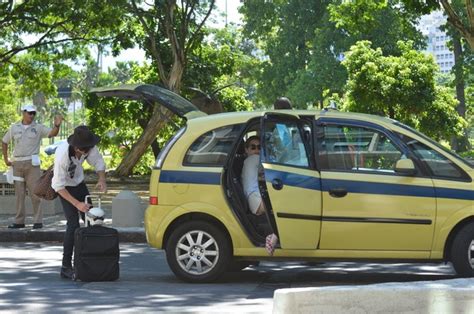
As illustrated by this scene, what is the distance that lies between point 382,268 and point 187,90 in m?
25.5

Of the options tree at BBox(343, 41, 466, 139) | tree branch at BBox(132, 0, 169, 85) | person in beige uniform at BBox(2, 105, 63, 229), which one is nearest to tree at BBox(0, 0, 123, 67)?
tree branch at BBox(132, 0, 169, 85)

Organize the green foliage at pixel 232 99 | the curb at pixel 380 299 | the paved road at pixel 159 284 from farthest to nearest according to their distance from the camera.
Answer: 1. the green foliage at pixel 232 99
2. the paved road at pixel 159 284
3. the curb at pixel 380 299

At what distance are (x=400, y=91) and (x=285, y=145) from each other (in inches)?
935

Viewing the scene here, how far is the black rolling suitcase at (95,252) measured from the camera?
10.1 metres

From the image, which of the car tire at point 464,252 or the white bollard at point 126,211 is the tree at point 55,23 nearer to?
the white bollard at point 126,211

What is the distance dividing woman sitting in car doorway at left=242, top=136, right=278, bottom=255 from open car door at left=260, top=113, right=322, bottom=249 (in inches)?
14.3

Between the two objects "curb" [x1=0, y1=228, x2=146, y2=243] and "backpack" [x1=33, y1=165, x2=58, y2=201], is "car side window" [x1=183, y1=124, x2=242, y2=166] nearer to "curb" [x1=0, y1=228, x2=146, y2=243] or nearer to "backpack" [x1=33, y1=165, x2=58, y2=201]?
"backpack" [x1=33, y1=165, x2=58, y2=201]

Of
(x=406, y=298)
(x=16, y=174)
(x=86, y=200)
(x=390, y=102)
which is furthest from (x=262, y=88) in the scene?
(x=406, y=298)

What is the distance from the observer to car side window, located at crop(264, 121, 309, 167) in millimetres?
9977

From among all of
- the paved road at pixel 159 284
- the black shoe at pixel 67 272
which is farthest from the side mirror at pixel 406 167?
the black shoe at pixel 67 272

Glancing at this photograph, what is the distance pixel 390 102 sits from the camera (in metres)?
33.3

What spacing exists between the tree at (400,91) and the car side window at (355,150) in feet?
76.2

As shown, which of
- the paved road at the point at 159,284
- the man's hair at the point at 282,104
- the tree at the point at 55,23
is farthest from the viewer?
the tree at the point at 55,23

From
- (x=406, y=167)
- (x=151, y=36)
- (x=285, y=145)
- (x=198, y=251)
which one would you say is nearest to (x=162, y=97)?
(x=285, y=145)
